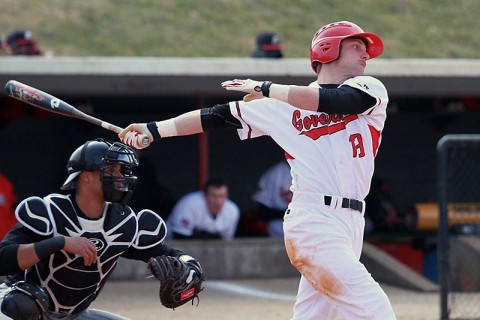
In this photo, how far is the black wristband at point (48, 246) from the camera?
460 cm

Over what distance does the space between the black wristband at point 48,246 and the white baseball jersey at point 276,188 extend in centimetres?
733

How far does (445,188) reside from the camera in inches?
334

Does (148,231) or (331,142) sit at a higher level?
(331,142)

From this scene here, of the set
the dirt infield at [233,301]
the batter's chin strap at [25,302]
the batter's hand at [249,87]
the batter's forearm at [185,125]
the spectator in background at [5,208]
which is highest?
the batter's hand at [249,87]

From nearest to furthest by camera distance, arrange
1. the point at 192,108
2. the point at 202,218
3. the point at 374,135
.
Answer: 1. the point at 374,135
2. the point at 202,218
3. the point at 192,108

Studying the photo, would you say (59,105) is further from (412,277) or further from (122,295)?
(412,277)

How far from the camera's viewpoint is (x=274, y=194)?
472 inches

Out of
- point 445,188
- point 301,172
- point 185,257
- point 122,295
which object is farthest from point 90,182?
point 122,295

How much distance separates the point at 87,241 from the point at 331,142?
115 cm

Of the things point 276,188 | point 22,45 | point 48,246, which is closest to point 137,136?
point 48,246

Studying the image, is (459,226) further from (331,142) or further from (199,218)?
(331,142)

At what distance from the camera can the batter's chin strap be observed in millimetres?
4609

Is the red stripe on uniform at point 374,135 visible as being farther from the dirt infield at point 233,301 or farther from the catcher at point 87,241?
the dirt infield at point 233,301

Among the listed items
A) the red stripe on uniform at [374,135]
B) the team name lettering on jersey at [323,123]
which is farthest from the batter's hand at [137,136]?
the red stripe on uniform at [374,135]
